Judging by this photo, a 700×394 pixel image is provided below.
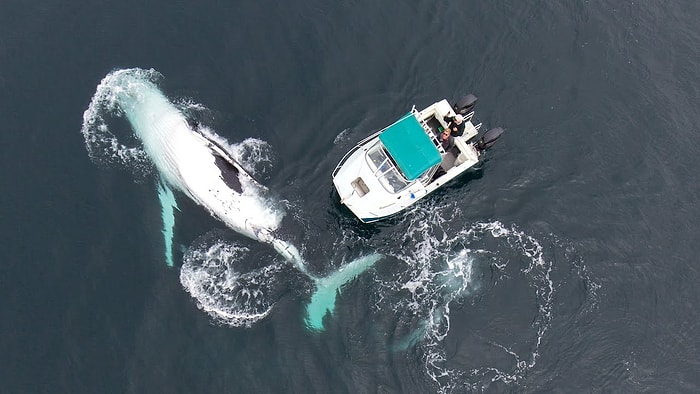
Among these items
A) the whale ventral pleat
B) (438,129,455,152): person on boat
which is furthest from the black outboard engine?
the whale ventral pleat

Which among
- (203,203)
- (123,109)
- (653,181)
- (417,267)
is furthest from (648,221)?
(123,109)

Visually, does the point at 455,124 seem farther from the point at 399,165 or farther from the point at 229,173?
the point at 229,173

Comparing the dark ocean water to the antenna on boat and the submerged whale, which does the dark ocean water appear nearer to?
the submerged whale

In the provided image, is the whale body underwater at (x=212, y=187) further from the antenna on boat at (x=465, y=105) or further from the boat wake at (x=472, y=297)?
the antenna on boat at (x=465, y=105)

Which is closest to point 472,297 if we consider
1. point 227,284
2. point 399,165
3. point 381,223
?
point 381,223

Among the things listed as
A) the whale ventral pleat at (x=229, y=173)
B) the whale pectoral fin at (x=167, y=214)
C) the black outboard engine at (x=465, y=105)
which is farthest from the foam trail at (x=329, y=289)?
the black outboard engine at (x=465, y=105)

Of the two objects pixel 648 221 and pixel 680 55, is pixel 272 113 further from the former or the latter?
pixel 680 55
